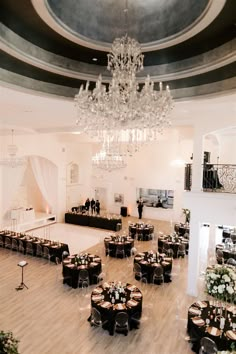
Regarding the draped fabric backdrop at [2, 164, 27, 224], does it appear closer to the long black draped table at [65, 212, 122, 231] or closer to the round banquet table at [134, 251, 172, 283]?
the long black draped table at [65, 212, 122, 231]

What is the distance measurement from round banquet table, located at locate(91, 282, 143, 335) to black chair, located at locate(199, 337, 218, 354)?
215 cm

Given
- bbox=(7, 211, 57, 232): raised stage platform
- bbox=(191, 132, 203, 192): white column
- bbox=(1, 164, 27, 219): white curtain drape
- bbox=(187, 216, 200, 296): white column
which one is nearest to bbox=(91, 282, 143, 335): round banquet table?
bbox=(187, 216, 200, 296): white column

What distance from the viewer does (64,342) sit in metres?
7.27

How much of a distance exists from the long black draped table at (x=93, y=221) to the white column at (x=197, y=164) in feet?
30.7

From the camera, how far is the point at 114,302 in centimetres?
805

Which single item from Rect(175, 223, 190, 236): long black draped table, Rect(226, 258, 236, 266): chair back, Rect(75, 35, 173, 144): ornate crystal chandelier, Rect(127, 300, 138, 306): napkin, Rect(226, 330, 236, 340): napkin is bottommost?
Rect(226, 330, 236, 340): napkin

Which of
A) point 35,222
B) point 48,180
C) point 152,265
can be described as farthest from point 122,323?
point 48,180

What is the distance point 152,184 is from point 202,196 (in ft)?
42.2

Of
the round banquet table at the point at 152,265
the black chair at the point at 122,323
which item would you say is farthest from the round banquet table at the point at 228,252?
the black chair at the point at 122,323

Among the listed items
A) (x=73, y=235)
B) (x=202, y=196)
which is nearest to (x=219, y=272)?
(x=202, y=196)

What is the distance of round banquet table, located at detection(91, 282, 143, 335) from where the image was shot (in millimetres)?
7672

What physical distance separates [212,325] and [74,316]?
4.25 m

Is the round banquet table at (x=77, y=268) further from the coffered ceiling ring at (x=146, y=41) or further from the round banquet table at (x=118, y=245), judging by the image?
the coffered ceiling ring at (x=146, y=41)

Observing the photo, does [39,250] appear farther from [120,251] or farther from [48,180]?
[48,180]
